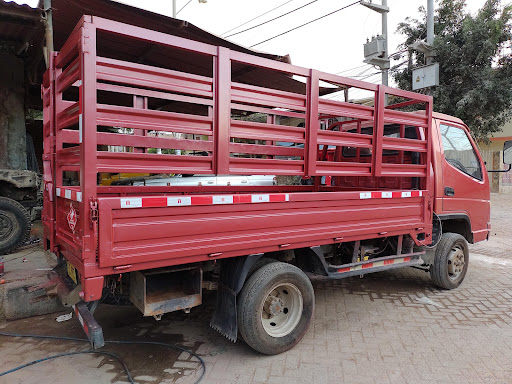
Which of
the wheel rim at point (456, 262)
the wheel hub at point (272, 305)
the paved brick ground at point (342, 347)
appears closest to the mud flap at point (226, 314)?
the paved brick ground at point (342, 347)

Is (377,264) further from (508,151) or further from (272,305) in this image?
(508,151)

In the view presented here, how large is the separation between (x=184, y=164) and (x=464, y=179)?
156 inches

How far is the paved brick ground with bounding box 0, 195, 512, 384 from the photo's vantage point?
2846 millimetres

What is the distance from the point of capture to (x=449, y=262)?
477 cm

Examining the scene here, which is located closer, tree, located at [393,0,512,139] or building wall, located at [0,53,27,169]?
building wall, located at [0,53,27,169]

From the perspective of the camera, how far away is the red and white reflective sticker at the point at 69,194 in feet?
7.78

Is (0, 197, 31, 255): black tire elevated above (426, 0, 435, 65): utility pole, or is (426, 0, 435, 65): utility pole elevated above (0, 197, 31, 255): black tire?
(426, 0, 435, 65): utility pole

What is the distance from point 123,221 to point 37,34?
5697 mm

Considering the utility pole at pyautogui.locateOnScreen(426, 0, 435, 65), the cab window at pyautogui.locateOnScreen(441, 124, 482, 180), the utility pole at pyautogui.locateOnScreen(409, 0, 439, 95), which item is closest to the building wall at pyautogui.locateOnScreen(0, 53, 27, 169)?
the cab window at pyautogui.locateOnScreen(441, 124, 482, 180)

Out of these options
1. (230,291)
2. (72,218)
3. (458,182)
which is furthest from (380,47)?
(72,218)

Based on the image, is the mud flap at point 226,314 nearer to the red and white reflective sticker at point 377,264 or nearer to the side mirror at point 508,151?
the red and white reflective sticker at point 377,264

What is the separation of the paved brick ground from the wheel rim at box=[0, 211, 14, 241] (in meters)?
2.80

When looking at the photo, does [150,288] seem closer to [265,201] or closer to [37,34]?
[265,201]

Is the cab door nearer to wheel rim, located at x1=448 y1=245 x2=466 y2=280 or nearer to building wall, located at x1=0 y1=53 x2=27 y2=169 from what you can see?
wheel rim, located at x1=448 y1=245 x2=466 y2=280
